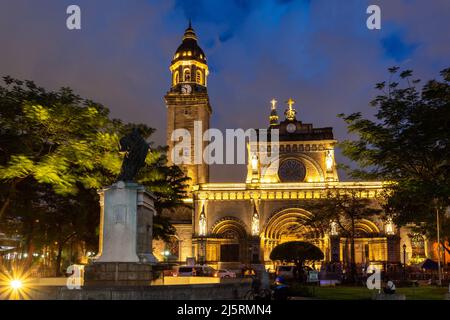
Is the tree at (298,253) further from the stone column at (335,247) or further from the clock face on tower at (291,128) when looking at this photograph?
the clock face on tower at (291,128)

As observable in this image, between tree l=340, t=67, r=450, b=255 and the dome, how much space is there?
49.8m

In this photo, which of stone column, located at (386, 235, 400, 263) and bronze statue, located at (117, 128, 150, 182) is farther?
stone column, located at (386, 235, 400, 263)

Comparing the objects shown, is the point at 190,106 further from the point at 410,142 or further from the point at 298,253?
the point at 410,142

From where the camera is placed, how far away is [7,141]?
18.6m

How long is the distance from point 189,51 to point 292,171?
22511 millimetres

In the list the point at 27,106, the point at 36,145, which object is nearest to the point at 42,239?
the point at 36,145

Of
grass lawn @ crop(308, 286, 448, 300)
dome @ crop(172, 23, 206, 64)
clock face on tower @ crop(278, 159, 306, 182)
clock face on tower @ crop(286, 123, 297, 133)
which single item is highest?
dome @ crop(172, 23, 206, 64)

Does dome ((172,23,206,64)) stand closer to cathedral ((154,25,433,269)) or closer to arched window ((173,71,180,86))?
arched window ((173,71,180,86))

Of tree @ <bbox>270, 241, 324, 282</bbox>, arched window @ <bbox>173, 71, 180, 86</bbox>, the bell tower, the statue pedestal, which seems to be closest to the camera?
the statue pedestal

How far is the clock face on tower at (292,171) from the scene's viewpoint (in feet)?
205

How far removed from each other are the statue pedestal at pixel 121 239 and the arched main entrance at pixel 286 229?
44912 millimetres

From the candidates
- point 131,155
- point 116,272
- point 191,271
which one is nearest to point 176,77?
point 191,271

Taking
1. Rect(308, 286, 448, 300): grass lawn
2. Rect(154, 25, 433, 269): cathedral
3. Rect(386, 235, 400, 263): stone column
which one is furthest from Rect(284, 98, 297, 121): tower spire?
Rect(308, 286, 448, 300): grass lawn

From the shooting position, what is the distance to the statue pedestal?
14.9m
